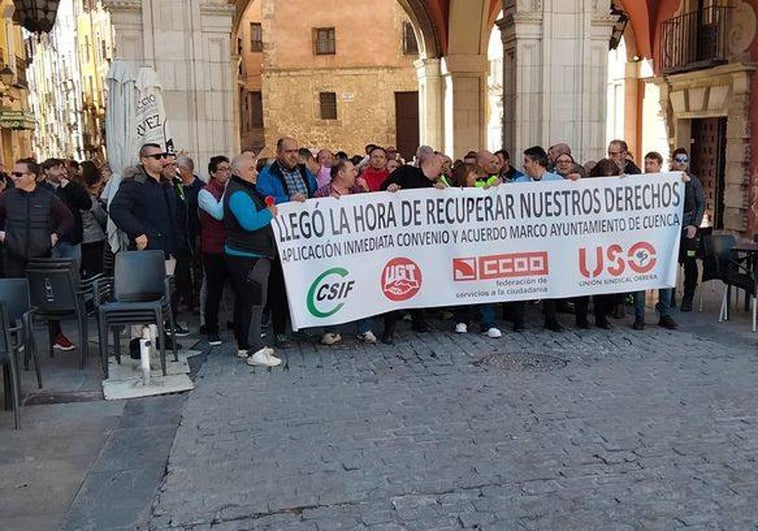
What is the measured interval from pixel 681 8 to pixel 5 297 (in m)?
17.0

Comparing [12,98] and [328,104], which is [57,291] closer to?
[12,98]

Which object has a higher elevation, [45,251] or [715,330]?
[45,251]

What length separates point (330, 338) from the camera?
8.07m

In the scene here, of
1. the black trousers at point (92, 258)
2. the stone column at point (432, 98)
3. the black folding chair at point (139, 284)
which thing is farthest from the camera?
the stone column at point (432, 98)

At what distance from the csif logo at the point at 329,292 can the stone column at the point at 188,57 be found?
3.81 meters

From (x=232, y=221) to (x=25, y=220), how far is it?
1.99 metres

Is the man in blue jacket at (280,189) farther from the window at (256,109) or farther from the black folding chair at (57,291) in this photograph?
the window at (256,109)

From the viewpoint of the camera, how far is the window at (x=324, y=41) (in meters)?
40.4

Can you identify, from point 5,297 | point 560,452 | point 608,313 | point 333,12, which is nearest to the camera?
point 560,452

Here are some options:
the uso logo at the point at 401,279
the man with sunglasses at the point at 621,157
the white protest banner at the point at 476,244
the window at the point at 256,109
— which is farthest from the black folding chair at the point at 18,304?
the window at the point at 256,109

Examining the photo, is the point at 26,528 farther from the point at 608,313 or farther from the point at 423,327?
the point at 608,313

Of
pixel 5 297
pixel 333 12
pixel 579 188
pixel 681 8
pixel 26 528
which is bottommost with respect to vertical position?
pixel 26 528

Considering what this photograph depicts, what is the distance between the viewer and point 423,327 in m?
8.55

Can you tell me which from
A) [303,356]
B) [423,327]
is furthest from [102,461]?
[423,327]
